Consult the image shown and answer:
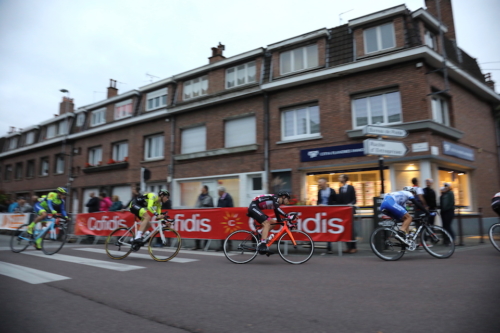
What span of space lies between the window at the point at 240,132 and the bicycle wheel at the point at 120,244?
9331 millimetres

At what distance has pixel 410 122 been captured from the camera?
12.3 metres

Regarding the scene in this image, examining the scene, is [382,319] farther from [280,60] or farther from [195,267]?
[280,60]

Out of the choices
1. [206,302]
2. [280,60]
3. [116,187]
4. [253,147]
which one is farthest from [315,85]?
[116,187]

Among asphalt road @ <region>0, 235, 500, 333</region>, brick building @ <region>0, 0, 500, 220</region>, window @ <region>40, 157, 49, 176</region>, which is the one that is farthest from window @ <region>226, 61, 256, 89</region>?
window @ <region>40, 157, 49, 176</region>

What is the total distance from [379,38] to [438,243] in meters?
9.61

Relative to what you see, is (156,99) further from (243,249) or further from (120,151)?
(243,249)

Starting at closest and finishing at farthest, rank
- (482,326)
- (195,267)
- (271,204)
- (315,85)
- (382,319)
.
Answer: (482,326), (382,319), (195,267), (271,204), (315,85)

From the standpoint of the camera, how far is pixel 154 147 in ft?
68.5

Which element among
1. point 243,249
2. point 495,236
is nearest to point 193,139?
point 243,249

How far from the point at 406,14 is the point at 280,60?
5577 millimetres

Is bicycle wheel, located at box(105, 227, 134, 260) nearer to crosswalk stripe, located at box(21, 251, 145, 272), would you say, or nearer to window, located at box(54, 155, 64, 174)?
crosswalk stripe, located at box(21, 251, 145, 272)

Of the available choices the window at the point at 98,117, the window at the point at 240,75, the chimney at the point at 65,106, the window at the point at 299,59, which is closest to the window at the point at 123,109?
the window at the point at 98,117

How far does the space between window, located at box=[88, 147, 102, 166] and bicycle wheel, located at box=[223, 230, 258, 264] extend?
19756 millimetres

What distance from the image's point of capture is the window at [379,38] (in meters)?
13.5
